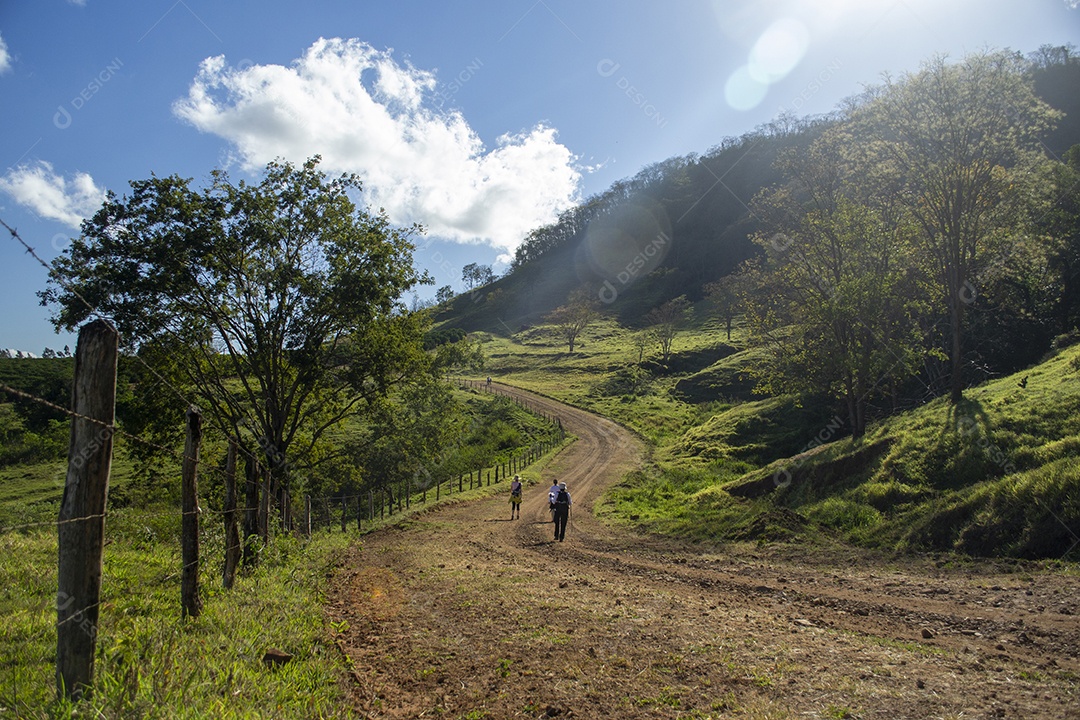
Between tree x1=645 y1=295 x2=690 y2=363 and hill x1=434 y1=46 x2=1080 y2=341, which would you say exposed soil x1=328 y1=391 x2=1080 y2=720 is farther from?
hill x1=434 y1=46 x2=1080 y2=341

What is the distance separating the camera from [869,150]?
21516mm

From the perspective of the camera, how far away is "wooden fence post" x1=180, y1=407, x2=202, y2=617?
7020 mm

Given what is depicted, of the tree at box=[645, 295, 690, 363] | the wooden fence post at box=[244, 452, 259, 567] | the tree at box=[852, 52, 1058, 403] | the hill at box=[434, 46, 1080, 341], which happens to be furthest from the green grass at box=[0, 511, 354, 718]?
the hill at box=[434, 46, 1080, 341]

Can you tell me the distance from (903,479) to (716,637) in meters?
10.7

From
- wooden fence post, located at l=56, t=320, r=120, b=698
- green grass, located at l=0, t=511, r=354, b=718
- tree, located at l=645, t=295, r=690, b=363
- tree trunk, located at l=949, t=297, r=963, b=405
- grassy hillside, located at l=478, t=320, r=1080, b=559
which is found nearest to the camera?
wooden fence post, located at l=56, t=320, r=120, b=698

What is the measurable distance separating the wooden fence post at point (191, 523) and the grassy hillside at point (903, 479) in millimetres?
12708

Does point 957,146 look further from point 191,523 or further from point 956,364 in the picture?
point 191,523

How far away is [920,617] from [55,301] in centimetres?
2416

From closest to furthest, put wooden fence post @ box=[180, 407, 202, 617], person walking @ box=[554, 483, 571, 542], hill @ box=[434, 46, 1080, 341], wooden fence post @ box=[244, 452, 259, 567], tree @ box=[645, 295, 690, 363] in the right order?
wooden fence post @ box=[180, 407, 202, 617]
wooden fence post @ box=[244, 452, 259, 567]
person walking @ box=[554, 483, 571, 542]
tree @ box=[645, 295, 690, 363]
hill @ box=[434, 46, 1080, 341]

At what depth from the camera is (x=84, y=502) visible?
442cm

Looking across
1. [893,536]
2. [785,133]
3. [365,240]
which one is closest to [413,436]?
[365,240]

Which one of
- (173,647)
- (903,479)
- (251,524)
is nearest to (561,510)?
(251,524)

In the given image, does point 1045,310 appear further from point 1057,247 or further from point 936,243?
point 936,243

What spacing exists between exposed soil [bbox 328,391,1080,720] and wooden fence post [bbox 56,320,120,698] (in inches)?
97.6
